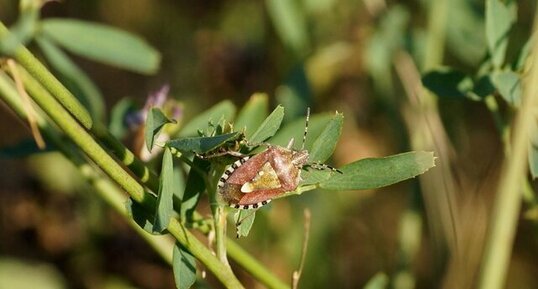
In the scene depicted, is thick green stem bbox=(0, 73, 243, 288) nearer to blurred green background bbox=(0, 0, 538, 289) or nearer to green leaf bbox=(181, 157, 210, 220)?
green leaf bbox=(181, 157, 210, 220)

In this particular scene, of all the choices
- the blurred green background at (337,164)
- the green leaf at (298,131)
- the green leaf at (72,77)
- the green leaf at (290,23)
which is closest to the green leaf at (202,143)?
the green leaf at (298,131)

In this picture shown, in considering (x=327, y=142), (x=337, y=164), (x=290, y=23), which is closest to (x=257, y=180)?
(x=327, y=142)

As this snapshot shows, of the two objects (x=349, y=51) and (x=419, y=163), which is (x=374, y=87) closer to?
(x=349, y=51)

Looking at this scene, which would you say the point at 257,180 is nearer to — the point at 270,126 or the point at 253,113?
the point at 270,126

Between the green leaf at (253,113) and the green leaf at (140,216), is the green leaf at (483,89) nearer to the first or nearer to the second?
the green leaf at (253,113)

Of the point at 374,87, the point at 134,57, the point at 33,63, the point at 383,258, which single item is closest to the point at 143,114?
the point at 134,57

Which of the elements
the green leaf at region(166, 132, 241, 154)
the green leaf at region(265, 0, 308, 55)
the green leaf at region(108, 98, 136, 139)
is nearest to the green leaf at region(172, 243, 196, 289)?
the green leaf at region(166, 132, 241, 154)
